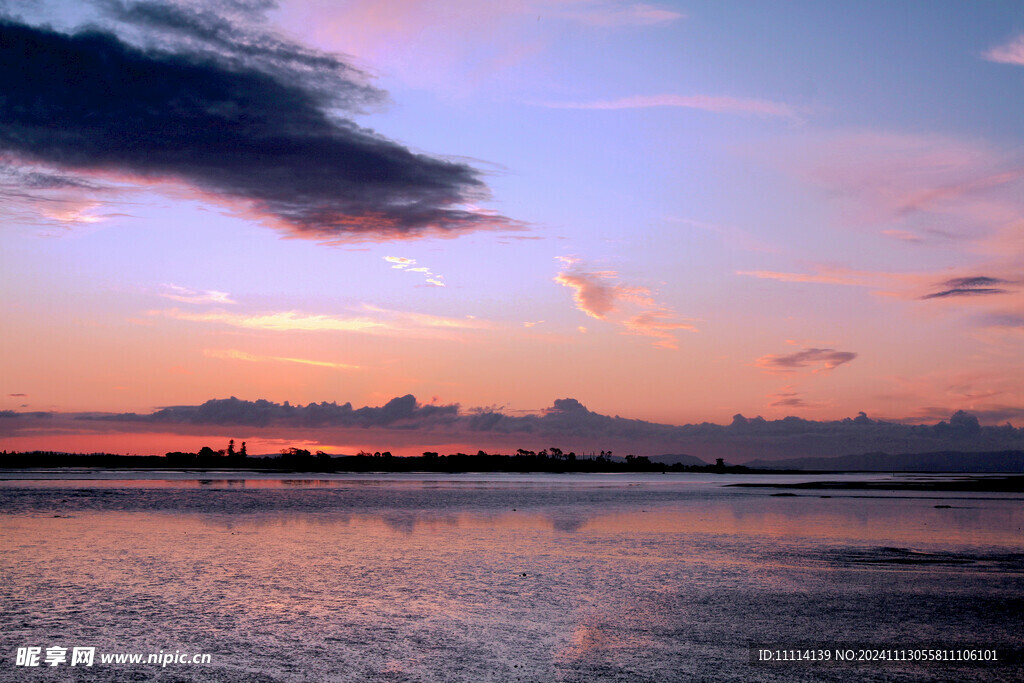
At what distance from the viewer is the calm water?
11.5 meters

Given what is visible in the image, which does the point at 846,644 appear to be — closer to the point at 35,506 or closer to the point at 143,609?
the point at 143,609

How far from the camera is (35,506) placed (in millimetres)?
38844

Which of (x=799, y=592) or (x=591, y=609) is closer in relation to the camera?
(x=591, y=609)

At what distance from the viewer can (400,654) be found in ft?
39.0

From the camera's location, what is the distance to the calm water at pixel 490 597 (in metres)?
11.5

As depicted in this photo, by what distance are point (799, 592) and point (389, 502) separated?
32778 millimetres

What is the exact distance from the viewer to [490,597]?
1631cm

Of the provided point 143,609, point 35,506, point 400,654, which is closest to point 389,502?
point 35,506

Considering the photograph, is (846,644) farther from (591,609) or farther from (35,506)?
(35,506)

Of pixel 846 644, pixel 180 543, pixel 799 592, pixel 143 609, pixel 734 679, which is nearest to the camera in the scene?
pixel 734 679

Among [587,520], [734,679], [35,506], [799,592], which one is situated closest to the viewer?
[734,679]

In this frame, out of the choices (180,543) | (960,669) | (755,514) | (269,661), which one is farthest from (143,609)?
(755,514)

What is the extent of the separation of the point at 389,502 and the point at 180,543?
22.8 metres

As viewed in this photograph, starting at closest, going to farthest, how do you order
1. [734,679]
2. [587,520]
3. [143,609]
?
[734,679]
[143,609]
[587,520]
